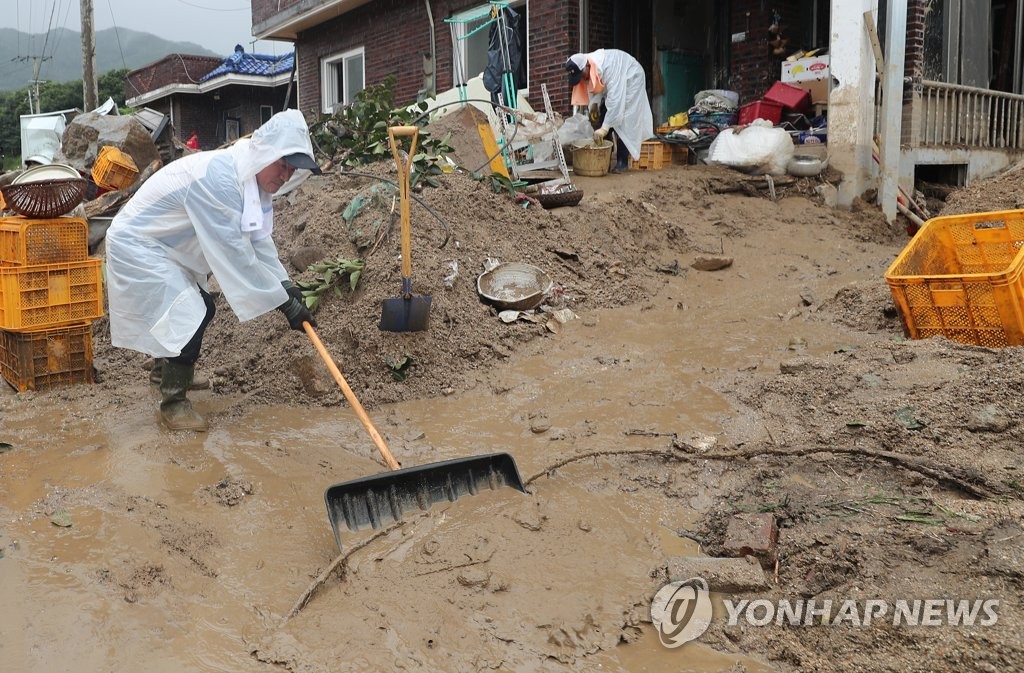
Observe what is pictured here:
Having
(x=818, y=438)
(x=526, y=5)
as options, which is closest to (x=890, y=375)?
(x=818, y=438)

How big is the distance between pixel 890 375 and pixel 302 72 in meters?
14.4

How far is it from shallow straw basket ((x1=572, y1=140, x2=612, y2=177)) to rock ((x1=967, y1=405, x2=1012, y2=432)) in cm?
570

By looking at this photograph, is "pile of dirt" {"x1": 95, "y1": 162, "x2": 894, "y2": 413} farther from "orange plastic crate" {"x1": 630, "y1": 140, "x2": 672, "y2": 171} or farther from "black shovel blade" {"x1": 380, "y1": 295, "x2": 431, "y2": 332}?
"orange plastic crate" {"x1": 630, "y1": 140, "x2": 672, "y2": 171}

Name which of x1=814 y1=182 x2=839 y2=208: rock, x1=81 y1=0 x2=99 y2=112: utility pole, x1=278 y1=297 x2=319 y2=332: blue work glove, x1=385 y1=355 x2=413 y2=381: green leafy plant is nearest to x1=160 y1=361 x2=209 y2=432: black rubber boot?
x1=278 y1=297 x2=319 y2=332: blue work glove

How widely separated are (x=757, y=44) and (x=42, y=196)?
8.47 meters

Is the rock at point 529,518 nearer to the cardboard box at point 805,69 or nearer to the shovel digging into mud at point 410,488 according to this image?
the shovel digging into mud at point 410,488

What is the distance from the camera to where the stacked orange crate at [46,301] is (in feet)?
15.3

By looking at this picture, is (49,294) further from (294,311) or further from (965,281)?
(965,281)

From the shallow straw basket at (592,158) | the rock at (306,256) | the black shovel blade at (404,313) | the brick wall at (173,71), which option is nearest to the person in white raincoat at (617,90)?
the shallow straw basket at (592,158)

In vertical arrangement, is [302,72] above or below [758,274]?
above

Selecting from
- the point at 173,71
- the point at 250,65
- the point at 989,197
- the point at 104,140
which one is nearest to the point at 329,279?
the point at 989,197

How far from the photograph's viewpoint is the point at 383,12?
1348cm

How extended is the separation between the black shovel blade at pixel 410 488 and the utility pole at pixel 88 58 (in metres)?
17.1

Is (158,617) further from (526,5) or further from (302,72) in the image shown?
(302,72)
